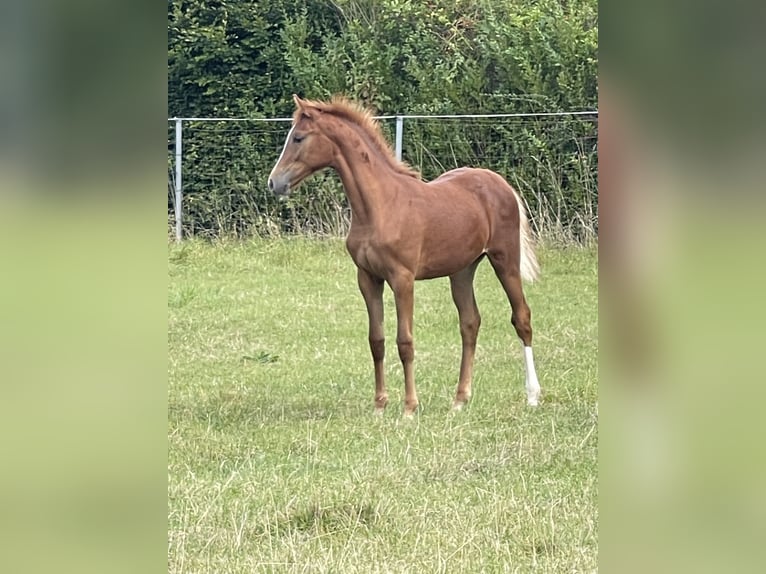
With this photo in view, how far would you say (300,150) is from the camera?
3.61 meters

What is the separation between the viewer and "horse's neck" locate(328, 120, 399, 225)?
367 cm

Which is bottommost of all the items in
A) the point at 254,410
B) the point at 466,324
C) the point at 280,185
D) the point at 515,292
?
the point at 254,410

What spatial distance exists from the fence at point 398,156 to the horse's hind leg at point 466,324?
1.76 metres

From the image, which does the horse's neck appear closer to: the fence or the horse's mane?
the horse's mane

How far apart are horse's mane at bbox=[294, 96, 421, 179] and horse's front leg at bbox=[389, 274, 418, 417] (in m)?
0.47

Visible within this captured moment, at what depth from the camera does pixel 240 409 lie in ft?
12.2

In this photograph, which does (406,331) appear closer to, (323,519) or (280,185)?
(280,185)

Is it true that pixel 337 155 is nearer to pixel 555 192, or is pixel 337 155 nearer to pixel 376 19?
pixel 555 192

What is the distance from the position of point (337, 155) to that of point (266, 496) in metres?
1.57

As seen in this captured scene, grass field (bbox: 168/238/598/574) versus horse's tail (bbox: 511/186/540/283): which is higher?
horse's tail (bbox: 511/186/540/283)

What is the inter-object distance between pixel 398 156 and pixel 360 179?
8.38 ft

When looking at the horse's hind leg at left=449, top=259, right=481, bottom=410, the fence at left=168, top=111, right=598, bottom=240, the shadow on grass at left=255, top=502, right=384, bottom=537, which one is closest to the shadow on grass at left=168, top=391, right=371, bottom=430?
the horse's hind leg at left=449, top=259, right=481, bottom=410

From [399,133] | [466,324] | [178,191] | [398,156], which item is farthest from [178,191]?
[466,324]
